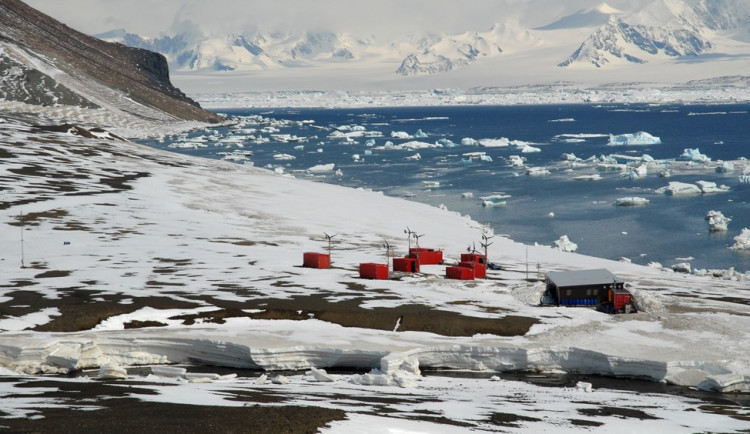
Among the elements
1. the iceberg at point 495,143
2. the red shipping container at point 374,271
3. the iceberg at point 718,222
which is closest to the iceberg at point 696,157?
the iceberg at point 495,143

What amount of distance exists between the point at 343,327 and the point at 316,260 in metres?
15.1

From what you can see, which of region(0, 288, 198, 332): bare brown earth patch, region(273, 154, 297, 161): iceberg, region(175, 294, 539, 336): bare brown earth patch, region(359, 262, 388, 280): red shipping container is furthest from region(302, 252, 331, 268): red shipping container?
region(273, 154, 297, 161): iceberg

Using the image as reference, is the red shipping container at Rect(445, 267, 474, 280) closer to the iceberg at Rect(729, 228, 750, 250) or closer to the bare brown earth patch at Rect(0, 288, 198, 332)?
the bare brown earth patch at Rect(0, 288, 198, 332)

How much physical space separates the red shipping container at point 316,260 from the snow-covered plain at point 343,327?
48.5 inches

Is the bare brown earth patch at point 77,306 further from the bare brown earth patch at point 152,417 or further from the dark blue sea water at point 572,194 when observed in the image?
the dark blue sea water at point 572,194

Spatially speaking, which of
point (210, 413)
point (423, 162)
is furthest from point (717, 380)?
point (423, 162)

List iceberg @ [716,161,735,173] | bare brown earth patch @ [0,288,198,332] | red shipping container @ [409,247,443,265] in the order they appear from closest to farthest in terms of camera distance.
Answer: bare brown earth patch @ [0,288,198,332], red shipping container @ [409,247,443,265], iceberg @ [716,161,735,173]

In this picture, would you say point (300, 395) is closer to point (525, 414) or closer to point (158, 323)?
point (525, 414)

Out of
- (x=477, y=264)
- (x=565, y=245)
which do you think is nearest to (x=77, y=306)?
(x=477, y=264)

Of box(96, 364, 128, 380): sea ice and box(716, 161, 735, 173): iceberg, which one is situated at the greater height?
box(716, 161, 735, 173): iceberg

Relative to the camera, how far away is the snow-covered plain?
3562 centimetres

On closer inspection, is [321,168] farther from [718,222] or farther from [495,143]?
[718,222]

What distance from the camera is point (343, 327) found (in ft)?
158

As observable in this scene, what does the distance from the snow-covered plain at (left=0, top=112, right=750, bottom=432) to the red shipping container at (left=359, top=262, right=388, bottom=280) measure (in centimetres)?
112
